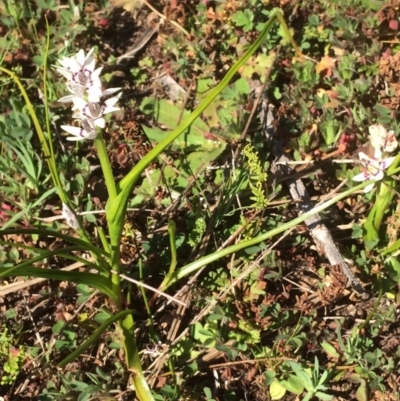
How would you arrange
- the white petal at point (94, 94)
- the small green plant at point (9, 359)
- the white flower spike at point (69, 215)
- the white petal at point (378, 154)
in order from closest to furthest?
the white petal at point (94, 94)
the white flower spike at point (69, 215)
the white petal at point (378, 154)
the small green plant at point (9, 359)

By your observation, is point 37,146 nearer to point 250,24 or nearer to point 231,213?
point 231,213

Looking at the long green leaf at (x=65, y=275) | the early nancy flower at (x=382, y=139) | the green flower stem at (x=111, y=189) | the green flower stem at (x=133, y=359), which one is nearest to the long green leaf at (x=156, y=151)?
the green flower stem at (x=111, y=189)

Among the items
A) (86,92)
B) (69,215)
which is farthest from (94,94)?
(69,215)

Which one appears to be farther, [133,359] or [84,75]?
[133,359]

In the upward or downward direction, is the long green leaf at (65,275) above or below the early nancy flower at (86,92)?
below

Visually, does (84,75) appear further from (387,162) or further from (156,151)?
(387,162)

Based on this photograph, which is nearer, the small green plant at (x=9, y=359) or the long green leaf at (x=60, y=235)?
the long green leaf at (x=60, y=235)

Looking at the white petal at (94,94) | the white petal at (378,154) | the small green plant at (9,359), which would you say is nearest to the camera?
the white petal at (94,94)

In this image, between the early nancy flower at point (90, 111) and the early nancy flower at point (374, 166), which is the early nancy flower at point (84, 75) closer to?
the early nancy flower at point (90, 111)

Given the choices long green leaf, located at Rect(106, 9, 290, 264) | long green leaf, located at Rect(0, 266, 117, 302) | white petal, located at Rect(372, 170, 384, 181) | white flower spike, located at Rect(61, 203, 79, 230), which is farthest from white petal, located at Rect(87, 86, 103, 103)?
white petal, located at Rect(372, 170, 384, 181)

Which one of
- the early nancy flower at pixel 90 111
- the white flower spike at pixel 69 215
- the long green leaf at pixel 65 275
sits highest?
the early nancy flower at pixel 90 111

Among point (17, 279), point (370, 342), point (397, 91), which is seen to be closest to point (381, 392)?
point (370, 342)
